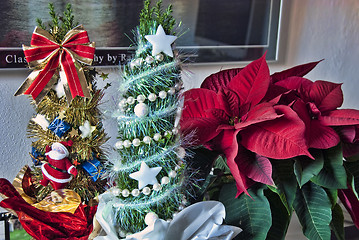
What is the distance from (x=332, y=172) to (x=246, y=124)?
13cm

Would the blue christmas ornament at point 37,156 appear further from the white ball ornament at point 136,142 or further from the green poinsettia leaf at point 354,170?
the green poinsettia leaf at point 354,170

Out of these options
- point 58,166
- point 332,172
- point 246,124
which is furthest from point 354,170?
point 58,166

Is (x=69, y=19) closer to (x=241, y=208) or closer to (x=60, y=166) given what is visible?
(x=60, y=166)

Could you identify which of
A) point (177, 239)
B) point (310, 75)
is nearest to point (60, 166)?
point (177, 239)

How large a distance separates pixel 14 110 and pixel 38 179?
0.20m

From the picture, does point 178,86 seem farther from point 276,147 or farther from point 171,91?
point 276,147

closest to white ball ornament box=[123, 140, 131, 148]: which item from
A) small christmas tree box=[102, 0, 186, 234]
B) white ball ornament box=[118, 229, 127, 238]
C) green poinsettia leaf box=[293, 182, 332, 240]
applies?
small christmas tree box=[102, 0, 186, 234]

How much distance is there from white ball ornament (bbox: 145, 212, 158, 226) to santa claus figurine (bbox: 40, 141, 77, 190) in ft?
0.48

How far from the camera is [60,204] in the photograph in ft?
1.49

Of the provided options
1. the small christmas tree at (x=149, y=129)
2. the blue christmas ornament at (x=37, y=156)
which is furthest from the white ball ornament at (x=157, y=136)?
the blue christmas ornament at (x=37, y=156)

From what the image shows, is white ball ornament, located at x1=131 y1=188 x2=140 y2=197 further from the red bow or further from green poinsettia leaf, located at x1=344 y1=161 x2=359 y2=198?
green poinsettia leaf, located at x1=344 y1=161 x2=359 y2=198

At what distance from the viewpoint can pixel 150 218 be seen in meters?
0.36

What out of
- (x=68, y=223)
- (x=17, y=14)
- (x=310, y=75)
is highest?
(x=17, y=14)

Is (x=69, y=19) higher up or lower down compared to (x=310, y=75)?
higher up
